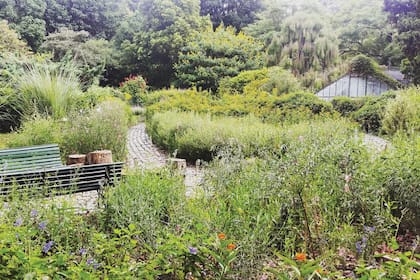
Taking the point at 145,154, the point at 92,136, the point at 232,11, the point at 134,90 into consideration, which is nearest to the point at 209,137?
the point at 145,154

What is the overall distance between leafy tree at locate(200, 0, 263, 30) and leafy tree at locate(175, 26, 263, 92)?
8637 mm

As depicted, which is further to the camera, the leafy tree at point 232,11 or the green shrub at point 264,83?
the leafy tree at point 232,11

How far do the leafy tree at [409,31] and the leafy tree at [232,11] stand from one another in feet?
31.7

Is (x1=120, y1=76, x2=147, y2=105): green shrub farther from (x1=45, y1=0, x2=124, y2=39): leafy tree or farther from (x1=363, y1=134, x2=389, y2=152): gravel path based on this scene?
(x1=363, y1=134, x2=389, y2=152): gravel path

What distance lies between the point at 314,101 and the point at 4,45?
11534 millimetres

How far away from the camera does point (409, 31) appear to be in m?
13.9

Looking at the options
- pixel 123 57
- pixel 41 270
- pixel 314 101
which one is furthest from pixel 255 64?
pixel 41 270

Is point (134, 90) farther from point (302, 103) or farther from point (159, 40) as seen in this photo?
point (302, 103)

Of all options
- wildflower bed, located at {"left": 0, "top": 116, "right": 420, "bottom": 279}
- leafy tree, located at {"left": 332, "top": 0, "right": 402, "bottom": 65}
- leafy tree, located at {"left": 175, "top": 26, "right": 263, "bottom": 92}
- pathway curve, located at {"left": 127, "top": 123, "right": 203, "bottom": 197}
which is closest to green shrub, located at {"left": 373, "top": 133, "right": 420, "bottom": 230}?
wildflower bed, located at {"left": 0, "top": 116, "right": 420, "bottom": 279}

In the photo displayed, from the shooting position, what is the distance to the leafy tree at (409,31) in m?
13.8

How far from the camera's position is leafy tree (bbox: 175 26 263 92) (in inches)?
540

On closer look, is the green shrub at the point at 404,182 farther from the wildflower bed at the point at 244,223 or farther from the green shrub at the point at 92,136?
the green shrub at the point at 92,136

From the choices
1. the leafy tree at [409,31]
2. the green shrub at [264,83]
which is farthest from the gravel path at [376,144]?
the leafy tree at [409,31]

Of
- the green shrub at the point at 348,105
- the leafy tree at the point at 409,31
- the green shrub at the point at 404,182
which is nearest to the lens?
the green shrub at the point at 404,182
